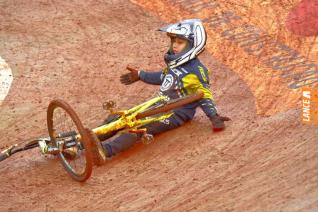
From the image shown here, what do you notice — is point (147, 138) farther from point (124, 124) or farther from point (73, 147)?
point (73, 147)

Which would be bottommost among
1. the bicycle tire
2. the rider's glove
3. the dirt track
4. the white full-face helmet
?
the dirt track

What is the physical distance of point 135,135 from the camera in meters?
8.29

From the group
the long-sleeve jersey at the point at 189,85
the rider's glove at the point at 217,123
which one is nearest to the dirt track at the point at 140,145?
the rider's glove at the point at 217,123

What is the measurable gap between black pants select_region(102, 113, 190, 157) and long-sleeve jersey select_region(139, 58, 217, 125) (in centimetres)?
12

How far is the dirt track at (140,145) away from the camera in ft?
23.9

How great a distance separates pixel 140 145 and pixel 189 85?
108 cm

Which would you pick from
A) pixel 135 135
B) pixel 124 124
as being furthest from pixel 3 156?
pixel 135 135

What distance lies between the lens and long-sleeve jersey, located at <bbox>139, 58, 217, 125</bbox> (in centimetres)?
848

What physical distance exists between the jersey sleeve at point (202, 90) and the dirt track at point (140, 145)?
37 centimetres

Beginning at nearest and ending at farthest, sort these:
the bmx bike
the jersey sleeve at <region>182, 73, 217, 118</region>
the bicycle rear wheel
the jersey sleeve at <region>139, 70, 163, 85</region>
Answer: the bicycle rear wheel < the bmx bike < the jersey sleeve at <region>182, 73, 217, 118</region> < the jersey sleeve at <region>139, 70, 163, 85</region>

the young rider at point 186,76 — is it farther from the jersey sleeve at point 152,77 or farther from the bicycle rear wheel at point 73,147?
the bicycle rear wheel at point 73,147

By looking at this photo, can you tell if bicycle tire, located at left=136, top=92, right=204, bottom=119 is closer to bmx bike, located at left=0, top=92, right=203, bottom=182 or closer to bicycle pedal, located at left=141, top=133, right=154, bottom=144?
bmx bike, located at left=0, top=92, right=203, bottom=182

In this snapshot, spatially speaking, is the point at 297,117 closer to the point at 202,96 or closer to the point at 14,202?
the point at 202,96

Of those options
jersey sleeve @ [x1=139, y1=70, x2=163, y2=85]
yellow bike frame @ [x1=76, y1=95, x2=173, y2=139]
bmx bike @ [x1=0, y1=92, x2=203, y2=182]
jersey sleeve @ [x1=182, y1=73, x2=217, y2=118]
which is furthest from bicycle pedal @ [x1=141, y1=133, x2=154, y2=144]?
jersey sleeve @ [x1=139, y1=70, x2=163, y2=85]
